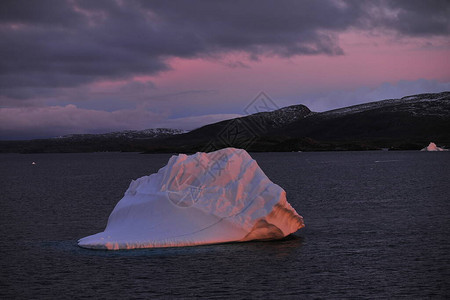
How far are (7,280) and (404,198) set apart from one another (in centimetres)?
3987

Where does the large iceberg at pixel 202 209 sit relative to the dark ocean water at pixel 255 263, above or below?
above

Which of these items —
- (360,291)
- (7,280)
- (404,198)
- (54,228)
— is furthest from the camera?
(404,198)

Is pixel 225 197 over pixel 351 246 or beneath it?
over

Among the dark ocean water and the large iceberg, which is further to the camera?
the large iceberg

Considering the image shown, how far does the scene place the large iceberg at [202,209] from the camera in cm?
2727

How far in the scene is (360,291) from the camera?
2020cm

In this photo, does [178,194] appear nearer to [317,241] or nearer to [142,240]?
[142,240]

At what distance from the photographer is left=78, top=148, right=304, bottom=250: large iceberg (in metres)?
27.3

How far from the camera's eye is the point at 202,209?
91.0ft

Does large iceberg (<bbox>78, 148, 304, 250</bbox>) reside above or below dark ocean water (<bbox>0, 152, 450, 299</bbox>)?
above

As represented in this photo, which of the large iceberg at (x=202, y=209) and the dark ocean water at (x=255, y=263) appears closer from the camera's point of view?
the dark ocean water at (x=255, y=263)

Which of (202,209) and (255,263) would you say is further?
(202,209)

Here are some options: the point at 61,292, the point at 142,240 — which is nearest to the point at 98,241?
the point at 142,240

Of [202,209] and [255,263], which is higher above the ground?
[202,209]
